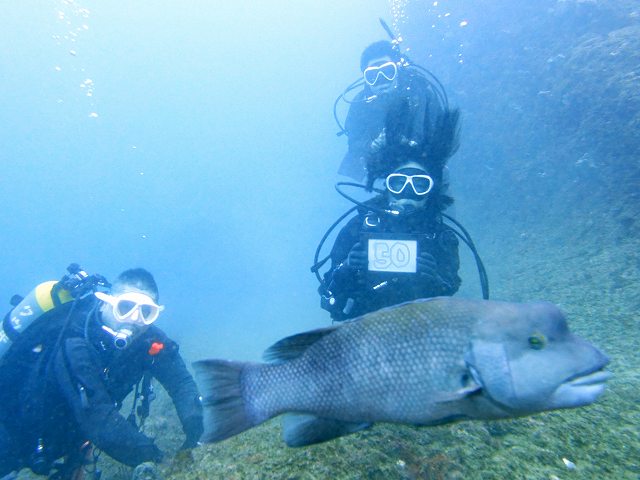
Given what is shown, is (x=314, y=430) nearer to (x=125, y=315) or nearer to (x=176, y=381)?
(x=125, y=315)

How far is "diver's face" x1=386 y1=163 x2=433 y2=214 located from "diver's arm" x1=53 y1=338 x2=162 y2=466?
414 centimetres

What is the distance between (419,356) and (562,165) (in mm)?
9259

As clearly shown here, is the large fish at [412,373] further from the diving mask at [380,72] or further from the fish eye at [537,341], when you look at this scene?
the diving mask at [380,72]

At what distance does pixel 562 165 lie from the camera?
8.55 m

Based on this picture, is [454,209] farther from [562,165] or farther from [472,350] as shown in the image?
[472,350]

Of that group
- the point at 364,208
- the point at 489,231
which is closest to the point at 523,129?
the point at 489,231

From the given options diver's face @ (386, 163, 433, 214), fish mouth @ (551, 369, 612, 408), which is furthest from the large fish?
diver's face @ (386, 163, 433, 214)

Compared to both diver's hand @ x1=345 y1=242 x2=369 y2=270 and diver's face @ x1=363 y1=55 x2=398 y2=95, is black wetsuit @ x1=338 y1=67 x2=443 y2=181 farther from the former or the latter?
diver's hand @ x1=345 y1=242 x2=369 y2=270

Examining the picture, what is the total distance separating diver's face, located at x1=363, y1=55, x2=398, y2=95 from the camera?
30.7 ft

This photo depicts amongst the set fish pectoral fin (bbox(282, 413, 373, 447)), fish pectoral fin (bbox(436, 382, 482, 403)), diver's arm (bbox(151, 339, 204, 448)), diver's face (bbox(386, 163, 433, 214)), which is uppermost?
diver's face (bbox(386, 163, 433, 214))

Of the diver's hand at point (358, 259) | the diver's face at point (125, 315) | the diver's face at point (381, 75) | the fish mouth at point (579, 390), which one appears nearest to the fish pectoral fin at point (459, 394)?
the fish mouth at point (579, 390)

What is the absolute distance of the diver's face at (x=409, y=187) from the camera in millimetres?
4434

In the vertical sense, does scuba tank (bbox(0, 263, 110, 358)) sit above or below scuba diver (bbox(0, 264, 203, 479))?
above

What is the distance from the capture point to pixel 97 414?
12.8 ft
